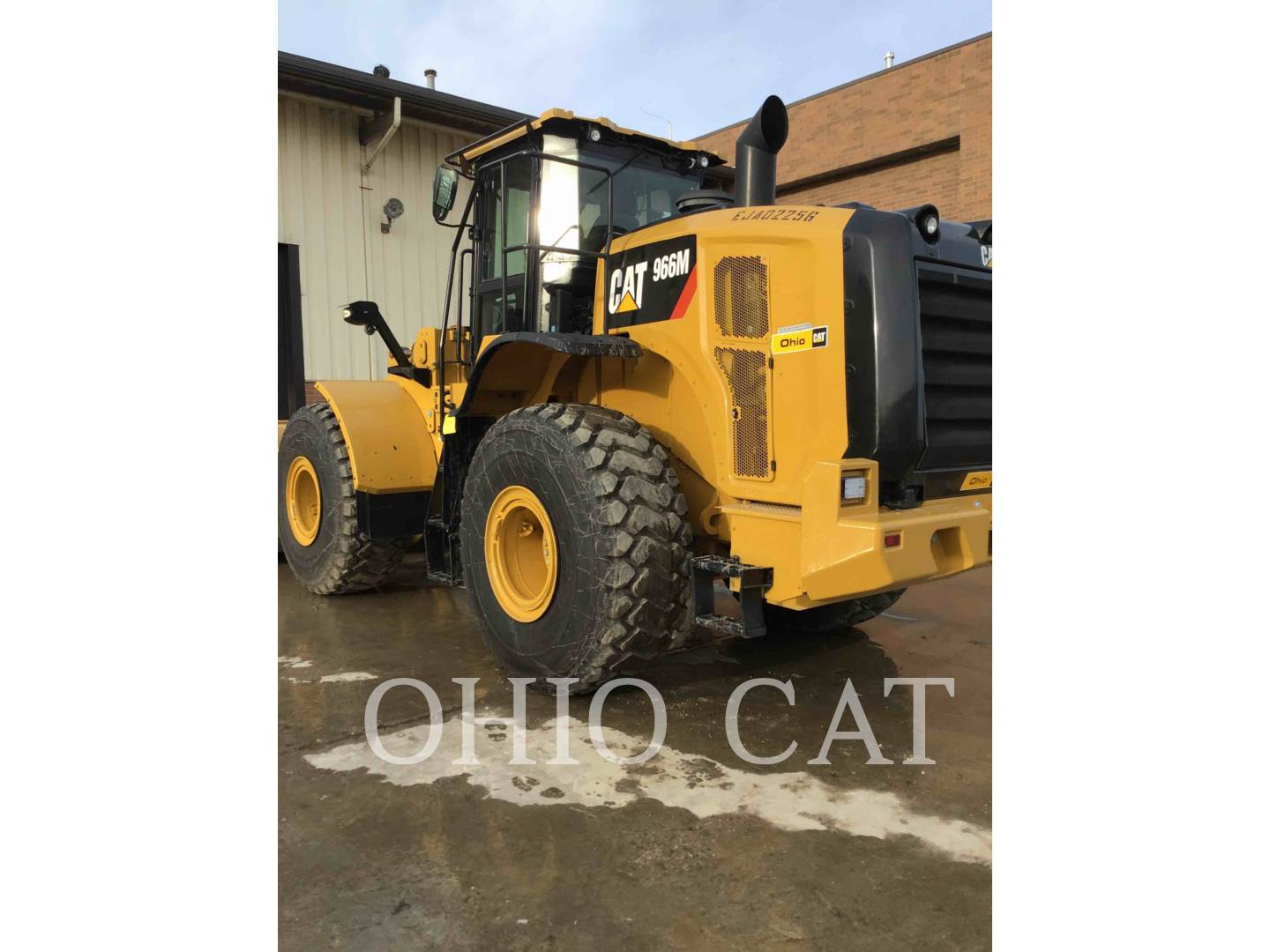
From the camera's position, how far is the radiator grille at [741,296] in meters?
3.92

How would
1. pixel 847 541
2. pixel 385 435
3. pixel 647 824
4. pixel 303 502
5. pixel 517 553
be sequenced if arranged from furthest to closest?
pixel 303 502, pixel 385 435, pixel 517 553, pixel 847 541, pixel 647 824

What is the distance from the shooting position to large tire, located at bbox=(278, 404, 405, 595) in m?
6.03

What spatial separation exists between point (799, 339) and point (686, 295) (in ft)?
2.19

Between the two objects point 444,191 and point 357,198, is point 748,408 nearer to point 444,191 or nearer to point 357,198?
point 444,191

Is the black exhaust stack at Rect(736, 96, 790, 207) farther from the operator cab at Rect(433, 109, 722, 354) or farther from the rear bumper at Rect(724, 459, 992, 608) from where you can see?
the rear bumper at Rect(724, 459, 992, 608)

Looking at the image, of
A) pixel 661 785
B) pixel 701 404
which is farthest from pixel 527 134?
pixel 661 785

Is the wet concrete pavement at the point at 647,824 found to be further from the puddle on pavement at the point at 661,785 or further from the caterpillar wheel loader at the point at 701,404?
the caterpillar wheel loader at the point at 701,404

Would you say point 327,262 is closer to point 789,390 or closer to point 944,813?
point 789,390

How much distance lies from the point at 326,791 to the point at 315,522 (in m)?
3.81

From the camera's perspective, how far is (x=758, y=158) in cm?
466

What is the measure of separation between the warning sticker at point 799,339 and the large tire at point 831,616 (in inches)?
79.3

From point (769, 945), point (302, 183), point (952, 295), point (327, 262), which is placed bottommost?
point (769, 945)

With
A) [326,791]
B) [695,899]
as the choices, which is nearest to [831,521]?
[695,899]

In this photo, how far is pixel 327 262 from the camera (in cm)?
971
